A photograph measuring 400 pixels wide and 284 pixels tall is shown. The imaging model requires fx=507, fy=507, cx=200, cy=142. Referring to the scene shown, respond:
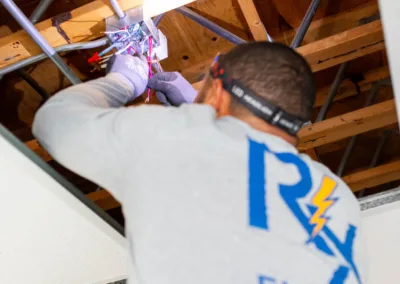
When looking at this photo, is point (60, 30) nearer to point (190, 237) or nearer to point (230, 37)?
point (230, 37)

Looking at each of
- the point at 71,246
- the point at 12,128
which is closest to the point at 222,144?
the point at 71,246

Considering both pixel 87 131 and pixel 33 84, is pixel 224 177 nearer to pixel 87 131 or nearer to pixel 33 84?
pixel 87 131

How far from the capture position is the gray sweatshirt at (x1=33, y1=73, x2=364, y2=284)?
80 cm

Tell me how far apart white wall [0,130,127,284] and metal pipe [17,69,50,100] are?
1019 mm

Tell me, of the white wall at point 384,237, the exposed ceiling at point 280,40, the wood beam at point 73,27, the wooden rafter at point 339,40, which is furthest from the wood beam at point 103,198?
the white wall at point 384,237

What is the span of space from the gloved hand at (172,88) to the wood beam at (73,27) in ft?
0.51

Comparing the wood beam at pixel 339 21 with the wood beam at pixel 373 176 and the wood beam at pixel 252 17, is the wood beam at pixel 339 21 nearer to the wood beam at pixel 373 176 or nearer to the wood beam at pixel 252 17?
the wood beam at pixel 252 17

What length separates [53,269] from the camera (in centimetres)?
130

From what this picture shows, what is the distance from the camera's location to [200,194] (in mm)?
801

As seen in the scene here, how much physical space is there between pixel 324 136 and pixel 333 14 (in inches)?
22.2

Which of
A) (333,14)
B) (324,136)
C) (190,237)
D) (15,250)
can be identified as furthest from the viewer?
(333,14)

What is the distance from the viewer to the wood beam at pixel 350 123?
1.78 meters

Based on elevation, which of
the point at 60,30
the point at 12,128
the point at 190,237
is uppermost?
the point at 60,30

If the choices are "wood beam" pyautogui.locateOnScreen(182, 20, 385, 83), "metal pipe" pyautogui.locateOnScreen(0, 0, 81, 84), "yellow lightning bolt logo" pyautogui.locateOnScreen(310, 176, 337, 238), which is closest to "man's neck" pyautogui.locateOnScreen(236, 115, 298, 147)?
"yellow lightning bolt logo" pyautogui.locateOnScreen(310, 176, 337, 238)
